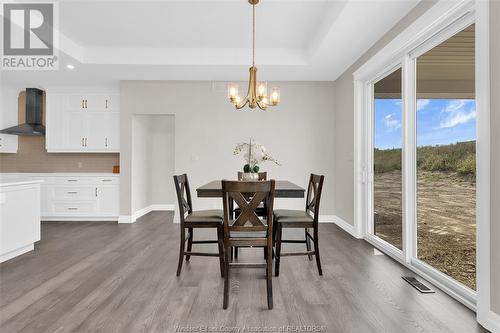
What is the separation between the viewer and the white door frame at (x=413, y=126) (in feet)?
5.93

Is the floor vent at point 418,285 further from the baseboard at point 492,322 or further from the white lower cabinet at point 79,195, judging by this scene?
the white lower cabinet at point 79,195

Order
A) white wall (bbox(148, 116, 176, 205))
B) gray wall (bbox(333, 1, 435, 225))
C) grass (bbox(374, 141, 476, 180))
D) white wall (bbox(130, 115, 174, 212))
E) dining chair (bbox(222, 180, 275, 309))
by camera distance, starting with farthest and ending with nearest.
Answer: white wall (bbox(148, 116, 176, 205)) < white wall (bbox(130, 115, 174, 212)) < gray wall (bbox(333, 1, 435, 225)) < grass (bbox(374, 141, 476, 180)) < dining chair (bbox(222, 180, 275, 309))

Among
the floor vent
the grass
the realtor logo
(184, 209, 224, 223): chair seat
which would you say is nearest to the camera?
the grass

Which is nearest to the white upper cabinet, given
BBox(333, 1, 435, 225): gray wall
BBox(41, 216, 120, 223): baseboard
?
BBox(41, 216, 120, 223): baseboard

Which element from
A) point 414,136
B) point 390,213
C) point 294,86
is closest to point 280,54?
point 294,86

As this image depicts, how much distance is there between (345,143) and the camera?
455cm

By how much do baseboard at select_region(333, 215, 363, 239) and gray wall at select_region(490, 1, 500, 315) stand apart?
7.43ft

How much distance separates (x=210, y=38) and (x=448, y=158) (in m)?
3.18

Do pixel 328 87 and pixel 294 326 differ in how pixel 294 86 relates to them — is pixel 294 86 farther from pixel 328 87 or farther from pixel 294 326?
pixel 294 326

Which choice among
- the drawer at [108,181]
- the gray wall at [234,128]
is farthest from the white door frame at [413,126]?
the drawer at [108,181]

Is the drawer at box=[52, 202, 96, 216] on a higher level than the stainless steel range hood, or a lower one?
lower

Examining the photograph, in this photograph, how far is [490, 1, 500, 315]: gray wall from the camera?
1.72 meters

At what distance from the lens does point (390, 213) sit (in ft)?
11.2

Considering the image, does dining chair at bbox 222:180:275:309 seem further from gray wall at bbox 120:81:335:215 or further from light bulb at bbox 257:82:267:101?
gray wall at bbox 120:81:335:215
